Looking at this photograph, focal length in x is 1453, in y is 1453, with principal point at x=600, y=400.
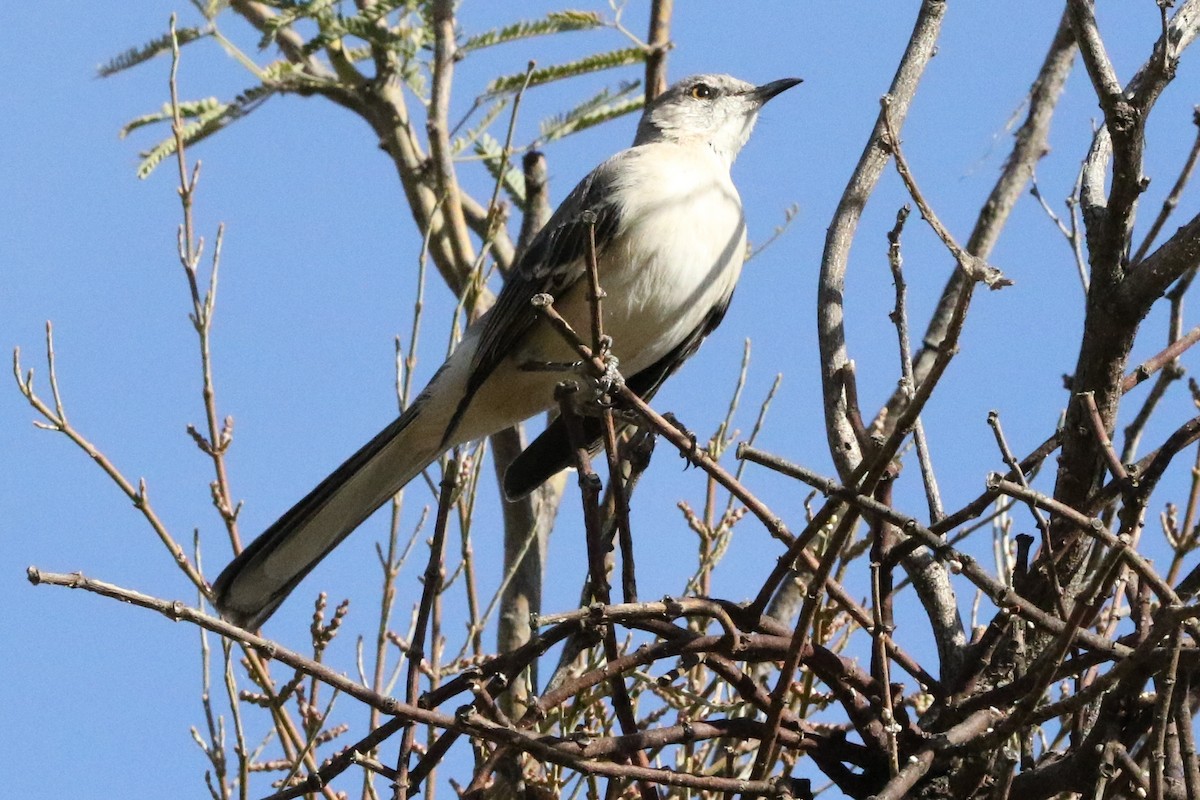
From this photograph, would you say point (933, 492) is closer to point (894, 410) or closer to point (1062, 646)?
point (1062, 646)

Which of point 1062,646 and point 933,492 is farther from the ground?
point 933,492

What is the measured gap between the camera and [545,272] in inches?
189

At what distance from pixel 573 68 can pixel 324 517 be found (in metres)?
2.13

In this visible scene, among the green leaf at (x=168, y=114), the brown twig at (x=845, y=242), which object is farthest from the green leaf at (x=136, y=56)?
the brown twig at (x=845, y=242)

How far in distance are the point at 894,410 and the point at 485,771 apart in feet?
9.20

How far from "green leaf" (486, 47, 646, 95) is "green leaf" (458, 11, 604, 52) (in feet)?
0.46

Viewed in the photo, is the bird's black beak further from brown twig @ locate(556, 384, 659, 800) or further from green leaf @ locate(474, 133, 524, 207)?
brown twig @ locate(556, 384, 659, 800)

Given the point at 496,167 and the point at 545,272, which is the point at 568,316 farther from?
the point at 496,167

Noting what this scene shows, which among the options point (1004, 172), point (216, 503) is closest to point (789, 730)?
point (216, 503)

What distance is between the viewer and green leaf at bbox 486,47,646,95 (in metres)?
A: 5.52

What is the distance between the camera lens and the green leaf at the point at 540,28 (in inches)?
213

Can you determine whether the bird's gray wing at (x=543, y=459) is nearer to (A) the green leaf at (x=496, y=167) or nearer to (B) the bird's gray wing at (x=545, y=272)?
(B) the bird's gray wing at (x=545, y=272)

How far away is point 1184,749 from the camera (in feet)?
7.70

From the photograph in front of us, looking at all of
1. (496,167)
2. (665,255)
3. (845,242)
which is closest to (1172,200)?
(845,242)
